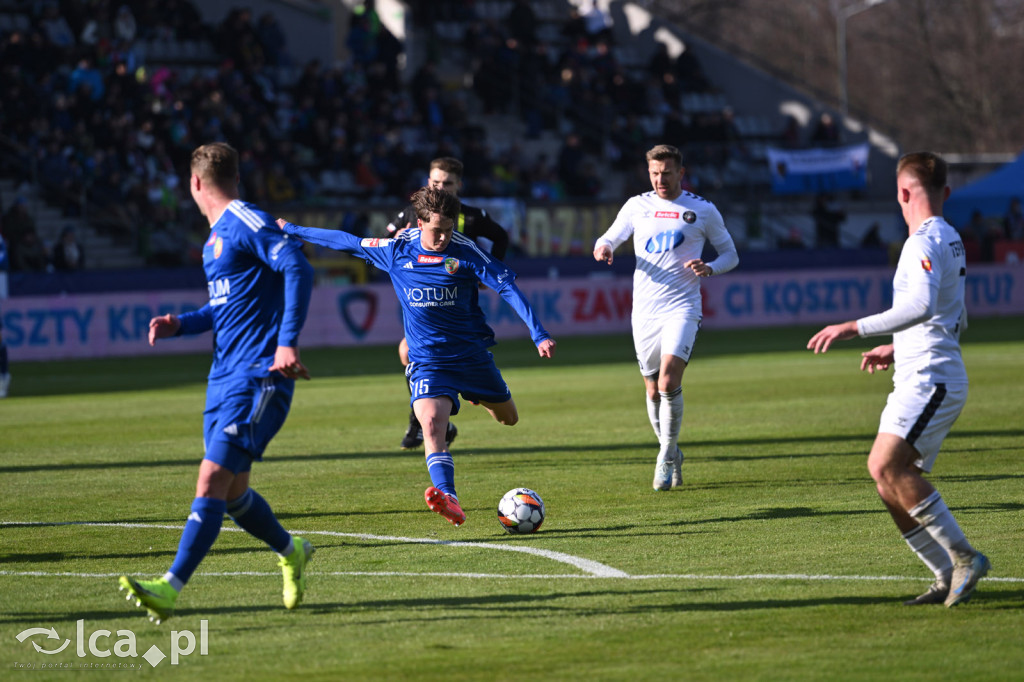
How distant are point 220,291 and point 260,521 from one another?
1.07 meters

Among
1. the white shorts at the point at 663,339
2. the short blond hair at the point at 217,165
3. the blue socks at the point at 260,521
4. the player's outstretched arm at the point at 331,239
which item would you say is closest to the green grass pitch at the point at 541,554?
the blue socks at the point at 260,521

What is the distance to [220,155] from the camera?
6055mm

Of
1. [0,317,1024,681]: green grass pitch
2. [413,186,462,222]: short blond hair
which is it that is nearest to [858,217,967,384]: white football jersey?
[0,317,1024,681]: green grass pitch

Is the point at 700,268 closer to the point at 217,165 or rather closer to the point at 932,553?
the point at 932,553

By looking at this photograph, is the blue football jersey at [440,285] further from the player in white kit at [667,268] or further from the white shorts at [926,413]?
the white shorts at [926,413]

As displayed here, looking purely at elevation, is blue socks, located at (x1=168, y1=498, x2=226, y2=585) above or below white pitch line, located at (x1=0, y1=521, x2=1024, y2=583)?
above

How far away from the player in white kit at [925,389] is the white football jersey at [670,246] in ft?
12.6

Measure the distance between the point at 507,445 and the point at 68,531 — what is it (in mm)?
4856

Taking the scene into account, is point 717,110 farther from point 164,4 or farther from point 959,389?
point 959,389

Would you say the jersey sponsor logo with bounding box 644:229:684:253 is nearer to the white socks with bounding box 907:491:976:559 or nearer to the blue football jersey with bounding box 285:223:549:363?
the blue football jersey with bounding box 285:223:549:363

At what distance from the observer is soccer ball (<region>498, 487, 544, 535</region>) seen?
7867 millimetres

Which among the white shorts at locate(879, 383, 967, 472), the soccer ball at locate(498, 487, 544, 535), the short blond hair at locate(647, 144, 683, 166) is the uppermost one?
the short blond hair at locate(647, 144, 683, 166)

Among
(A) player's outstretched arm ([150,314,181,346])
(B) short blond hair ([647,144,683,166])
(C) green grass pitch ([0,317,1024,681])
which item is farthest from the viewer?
(B) short blond hair ([647,144,683,166])

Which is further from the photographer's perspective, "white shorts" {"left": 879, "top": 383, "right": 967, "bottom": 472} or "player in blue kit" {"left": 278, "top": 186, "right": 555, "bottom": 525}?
"player in blue kit" {"left": 278, "top": 186, "right": 555, "bottom": 525}
